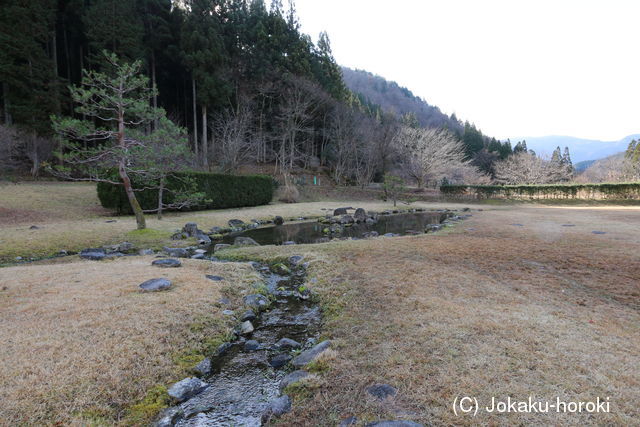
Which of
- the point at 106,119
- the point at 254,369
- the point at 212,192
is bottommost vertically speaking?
the point at 254,369

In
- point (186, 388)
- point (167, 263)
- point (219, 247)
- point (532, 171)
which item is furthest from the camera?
point (532, 171)

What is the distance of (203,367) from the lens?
3318 mm

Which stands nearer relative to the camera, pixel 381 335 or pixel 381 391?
pixel 381 391

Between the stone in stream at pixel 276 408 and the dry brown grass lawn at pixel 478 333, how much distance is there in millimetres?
125

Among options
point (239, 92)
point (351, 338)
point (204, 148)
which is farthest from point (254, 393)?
point (239, 92)

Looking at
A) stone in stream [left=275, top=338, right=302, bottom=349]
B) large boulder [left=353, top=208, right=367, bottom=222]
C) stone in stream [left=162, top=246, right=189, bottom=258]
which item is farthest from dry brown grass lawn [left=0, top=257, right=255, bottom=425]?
large boulder [left=353, top=208, right=367, bottom=222]

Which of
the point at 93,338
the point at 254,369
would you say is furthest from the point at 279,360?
the point at 93,338

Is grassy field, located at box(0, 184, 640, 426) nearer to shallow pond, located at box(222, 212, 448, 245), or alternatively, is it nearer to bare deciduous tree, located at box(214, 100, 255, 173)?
shallow pond, located at box(222, 212, 448, 245)

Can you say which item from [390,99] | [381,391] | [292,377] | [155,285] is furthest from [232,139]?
[390,99]

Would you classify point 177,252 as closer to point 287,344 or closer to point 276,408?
point 287,344

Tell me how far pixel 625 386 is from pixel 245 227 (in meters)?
13.0

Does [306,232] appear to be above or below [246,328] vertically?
above

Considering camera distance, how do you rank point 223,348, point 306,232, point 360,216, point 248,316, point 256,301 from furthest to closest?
point 360,216, point 306,232, point 256,301, point 248,316, point 223,348

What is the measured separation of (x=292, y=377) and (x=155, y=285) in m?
3.28
